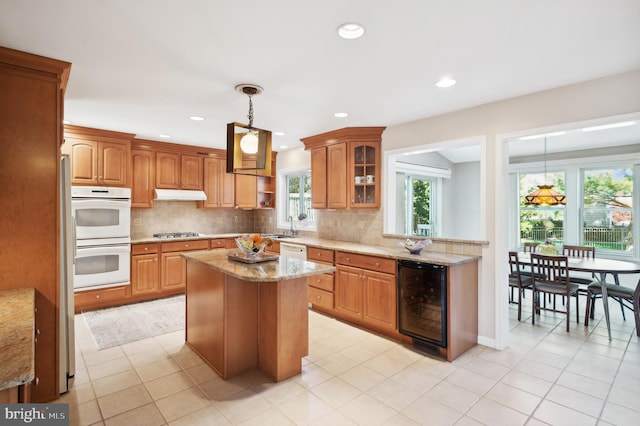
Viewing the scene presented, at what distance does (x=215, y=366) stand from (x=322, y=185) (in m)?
2.81

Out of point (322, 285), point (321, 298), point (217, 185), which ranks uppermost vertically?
point (217, 185)

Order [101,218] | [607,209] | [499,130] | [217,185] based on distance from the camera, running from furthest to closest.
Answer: [217,185] → [607,209] → [101,218] → [499,130]

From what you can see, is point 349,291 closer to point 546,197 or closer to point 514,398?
point 514,398

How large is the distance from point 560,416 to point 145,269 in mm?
5001

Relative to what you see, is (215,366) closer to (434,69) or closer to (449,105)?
(434,69)

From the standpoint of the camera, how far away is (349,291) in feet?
13.0

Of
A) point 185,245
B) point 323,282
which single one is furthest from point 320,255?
point 185,245

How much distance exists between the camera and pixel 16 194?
2.25 m

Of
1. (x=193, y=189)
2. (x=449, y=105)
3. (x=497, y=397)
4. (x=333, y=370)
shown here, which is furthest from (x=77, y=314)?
(x=449, y=105)

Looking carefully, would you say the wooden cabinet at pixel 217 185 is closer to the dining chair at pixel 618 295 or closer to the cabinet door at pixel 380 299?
the cabinet door at pixel 380 299

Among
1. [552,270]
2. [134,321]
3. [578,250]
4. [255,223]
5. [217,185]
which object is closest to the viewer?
[552,270]

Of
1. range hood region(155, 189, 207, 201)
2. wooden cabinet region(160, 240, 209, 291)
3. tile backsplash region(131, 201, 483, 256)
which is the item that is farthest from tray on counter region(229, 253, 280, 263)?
range hood region(155, 189, 207, 201)

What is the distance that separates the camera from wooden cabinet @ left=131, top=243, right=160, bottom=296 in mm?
4740

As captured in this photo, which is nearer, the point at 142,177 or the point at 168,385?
the point at 168,385
